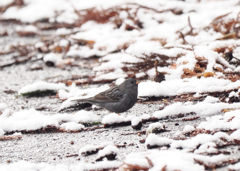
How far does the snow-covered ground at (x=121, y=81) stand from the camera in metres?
1.73

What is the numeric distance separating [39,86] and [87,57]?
1.23 meters

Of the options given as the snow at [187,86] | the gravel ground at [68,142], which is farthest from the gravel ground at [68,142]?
the snow at [187,86]

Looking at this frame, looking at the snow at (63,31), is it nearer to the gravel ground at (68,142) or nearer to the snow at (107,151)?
the gravel ground at (68,142)

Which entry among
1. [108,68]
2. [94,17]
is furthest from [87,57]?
[94,17]

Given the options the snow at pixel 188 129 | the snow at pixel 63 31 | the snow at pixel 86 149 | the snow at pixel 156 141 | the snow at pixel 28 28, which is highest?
the snow at pixel 28 28

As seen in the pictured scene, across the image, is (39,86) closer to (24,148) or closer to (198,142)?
(24,148)

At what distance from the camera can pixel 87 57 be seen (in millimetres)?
4355

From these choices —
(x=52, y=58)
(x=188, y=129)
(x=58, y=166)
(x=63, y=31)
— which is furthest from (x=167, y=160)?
(x=63, y=31)

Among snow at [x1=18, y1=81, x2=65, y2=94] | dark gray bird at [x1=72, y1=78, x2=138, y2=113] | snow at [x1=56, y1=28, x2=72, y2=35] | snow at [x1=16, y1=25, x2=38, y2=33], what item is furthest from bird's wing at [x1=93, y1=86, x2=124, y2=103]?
snow at [x1=16, y1=25, x2=38, y2=33]

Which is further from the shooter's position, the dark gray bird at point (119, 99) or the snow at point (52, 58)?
the snow at point (52, 58)

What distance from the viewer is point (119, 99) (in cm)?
264

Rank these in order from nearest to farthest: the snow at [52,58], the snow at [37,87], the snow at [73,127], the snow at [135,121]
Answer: the snow at [135,121], the snow at [73,127], the snow at [37,87], the snow at [52,58]

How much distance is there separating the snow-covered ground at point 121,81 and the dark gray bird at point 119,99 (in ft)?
0.27

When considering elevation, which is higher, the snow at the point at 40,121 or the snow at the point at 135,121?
the snow at the point at 135,121
